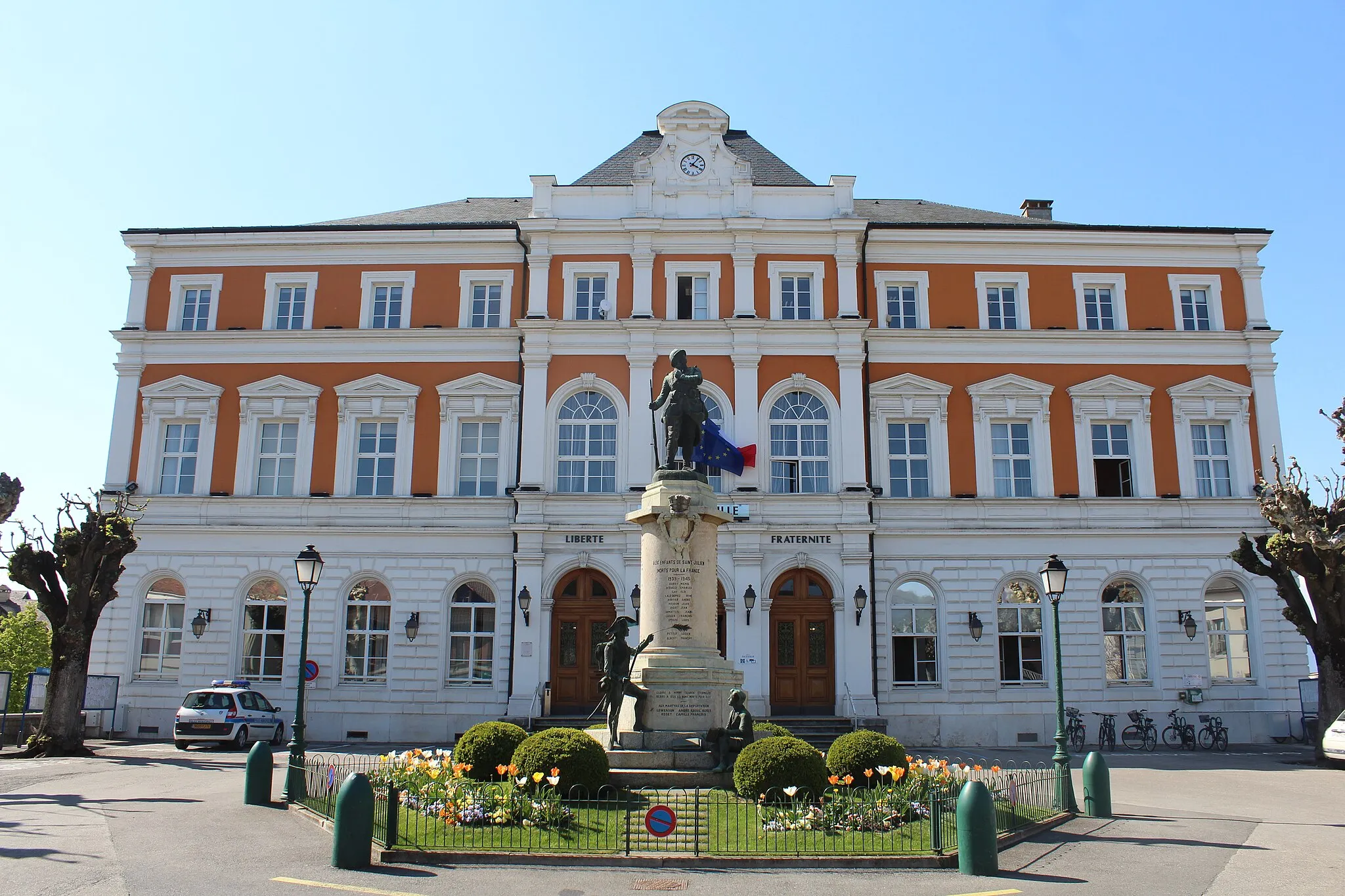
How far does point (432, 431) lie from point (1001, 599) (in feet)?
57.0

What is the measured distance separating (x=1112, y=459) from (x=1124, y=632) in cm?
510

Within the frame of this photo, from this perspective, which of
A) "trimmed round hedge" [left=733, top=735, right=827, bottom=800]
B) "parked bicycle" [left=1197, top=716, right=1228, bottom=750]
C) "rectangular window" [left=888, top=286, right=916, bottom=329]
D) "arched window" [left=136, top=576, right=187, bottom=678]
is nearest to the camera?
"trimmed round hedge" [left=733, top=735, right=827, bottom=800]

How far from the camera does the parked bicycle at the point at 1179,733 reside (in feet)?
90.9

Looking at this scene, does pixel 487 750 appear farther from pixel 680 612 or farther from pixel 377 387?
pixel 377 387

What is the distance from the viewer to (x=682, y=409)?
17.5 metres

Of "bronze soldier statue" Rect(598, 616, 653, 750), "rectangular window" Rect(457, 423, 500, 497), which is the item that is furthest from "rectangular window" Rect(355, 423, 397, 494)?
"bronze soldier statue" Rect(598, 616, 653, 750)

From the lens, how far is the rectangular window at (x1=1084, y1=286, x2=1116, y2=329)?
31.2 metres

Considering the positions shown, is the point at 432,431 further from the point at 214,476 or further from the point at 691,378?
the point at 691,378

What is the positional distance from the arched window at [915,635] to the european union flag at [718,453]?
597cm

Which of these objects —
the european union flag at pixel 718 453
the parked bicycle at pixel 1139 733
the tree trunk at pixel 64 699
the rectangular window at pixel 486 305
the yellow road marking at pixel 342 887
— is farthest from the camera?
the rectangular window at pixel 486 305

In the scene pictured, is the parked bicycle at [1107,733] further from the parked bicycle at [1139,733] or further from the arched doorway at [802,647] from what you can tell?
the arched doorway at [802,647]

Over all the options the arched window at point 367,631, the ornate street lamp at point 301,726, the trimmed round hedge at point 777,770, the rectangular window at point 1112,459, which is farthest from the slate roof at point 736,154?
the trimmed round hedge at point 777,770

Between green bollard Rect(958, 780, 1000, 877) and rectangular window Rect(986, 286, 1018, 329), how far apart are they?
2201 cm

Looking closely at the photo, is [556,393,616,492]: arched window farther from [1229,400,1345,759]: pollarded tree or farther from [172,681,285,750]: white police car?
[1229,400,1345,759]: pollarded tree
